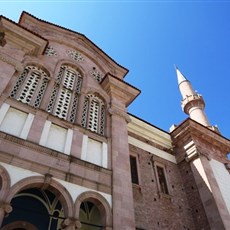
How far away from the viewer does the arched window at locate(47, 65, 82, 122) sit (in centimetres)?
962

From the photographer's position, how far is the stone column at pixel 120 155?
24.1ft

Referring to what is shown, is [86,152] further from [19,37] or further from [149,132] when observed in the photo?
[149,132]

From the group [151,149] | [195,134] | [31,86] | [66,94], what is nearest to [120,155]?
[66,94]

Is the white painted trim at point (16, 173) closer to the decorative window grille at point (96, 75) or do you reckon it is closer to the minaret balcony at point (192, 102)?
the decorative window grille at point (96, 75)

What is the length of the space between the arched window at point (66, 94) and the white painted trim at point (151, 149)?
3.51 metres

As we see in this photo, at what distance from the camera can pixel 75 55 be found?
13.5 meters

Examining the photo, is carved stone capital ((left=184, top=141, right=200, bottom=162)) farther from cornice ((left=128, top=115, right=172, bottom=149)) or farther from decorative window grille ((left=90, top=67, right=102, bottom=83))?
decorative window grille ((left=90, top=67, right=102, bottom=83))

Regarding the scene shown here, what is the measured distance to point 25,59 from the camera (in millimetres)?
10461

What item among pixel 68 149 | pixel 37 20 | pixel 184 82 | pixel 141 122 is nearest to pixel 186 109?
pixel 184 82

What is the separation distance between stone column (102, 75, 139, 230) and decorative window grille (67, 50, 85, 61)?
2.12 m

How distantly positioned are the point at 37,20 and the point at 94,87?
4.82 metres

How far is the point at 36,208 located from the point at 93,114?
416 centimetres

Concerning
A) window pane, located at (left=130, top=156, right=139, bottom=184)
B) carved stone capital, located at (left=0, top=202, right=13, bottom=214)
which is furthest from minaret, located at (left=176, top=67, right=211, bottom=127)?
carved stone capital, located at (left=0, top=202, right=13, bottom=214)

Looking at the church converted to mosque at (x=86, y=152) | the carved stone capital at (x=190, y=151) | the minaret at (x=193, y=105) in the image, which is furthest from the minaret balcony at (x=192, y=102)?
the carved stone capital at (x=190, y=151)
